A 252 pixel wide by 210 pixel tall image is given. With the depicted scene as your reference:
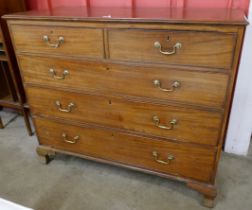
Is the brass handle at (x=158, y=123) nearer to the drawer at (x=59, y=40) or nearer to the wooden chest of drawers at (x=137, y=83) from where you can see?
the wooden chest of drawers at (x=137, y=83)

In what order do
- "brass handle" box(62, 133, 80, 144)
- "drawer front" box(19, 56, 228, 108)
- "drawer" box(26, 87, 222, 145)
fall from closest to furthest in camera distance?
"drawer front" box(19, 56, 228, 108) → "drawer" box(26, 87, 222, 145) → "brass handle" box(62, 133, 80, 144)

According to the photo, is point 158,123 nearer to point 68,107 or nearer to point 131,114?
point 131,114

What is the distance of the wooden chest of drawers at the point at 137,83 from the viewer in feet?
3.64

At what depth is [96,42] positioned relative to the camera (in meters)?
1.25

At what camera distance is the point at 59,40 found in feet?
4.32

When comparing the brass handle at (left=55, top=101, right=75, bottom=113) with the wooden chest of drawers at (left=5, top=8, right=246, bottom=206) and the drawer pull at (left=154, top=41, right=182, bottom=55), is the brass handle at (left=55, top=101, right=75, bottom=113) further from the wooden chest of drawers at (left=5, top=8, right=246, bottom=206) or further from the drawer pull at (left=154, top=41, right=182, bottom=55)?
the drawer pull at (left=154, top=41, right=182, bottom=55)

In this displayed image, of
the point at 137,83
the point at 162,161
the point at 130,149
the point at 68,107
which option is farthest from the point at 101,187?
the point at 137,83

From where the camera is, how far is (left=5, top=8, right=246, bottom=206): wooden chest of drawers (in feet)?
3.64

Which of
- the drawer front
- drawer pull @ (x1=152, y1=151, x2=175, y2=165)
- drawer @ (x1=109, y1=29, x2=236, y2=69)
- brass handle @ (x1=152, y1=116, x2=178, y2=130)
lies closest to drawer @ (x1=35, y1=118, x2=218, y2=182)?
drawer pull @ (x1=152, y1=151, x2=175, y2=165)

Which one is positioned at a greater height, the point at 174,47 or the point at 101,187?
the point at 174,47

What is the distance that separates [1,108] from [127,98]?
5.90 ft

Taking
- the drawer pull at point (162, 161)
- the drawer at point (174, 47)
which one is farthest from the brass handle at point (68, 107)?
the drawer pull at point (162, 161)

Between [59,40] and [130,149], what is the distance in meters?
0.74

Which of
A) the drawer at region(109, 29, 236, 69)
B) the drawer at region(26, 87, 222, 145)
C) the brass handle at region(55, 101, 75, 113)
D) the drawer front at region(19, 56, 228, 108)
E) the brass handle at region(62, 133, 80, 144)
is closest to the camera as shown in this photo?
the drawer at region(109, 29, 236, 69)
